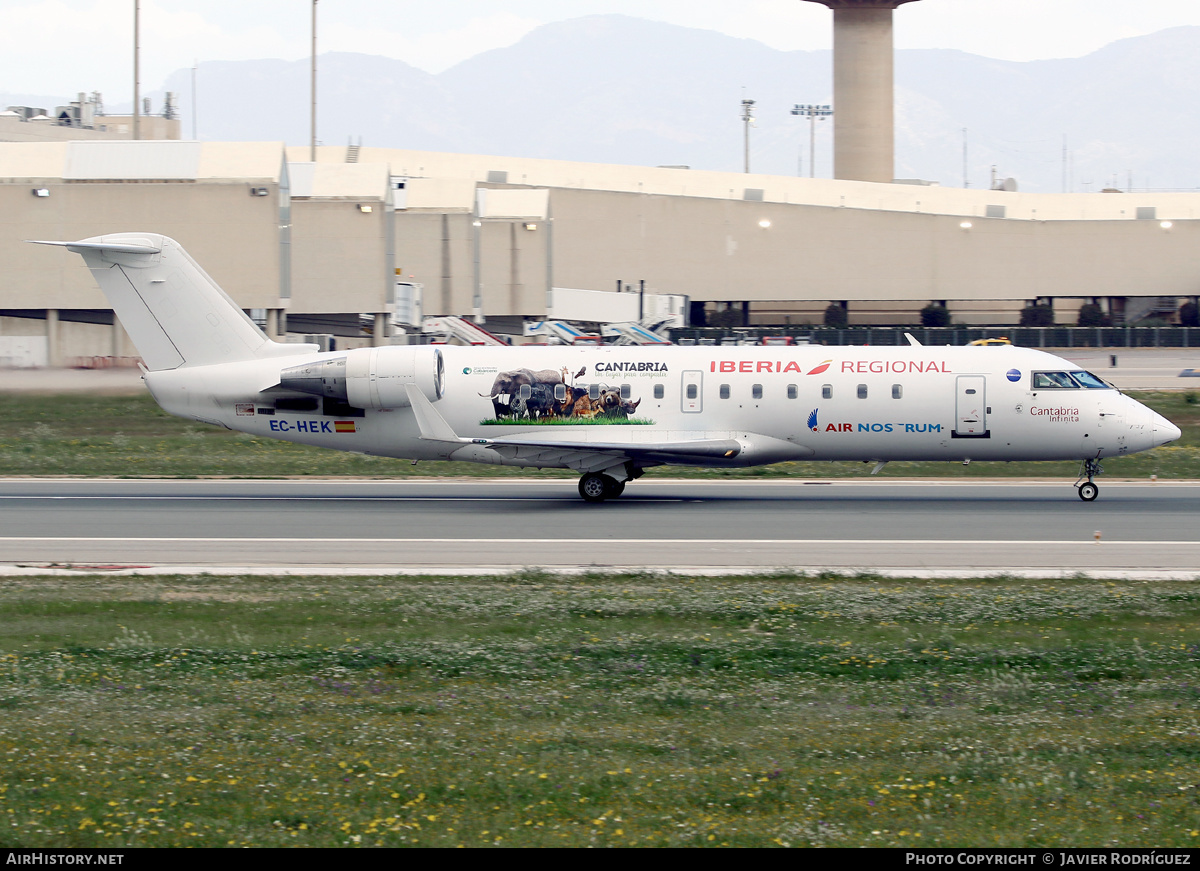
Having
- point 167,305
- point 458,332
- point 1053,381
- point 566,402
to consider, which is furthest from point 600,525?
point 458,332

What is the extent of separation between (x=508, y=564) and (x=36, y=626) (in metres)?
7.06

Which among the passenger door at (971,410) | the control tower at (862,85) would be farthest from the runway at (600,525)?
the control tower at (862,85)

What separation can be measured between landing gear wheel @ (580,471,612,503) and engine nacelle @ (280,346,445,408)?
3.72 metres

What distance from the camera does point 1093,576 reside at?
17766 mm

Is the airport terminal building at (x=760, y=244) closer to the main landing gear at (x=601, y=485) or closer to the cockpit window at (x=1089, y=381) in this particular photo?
the main landing gear at (x=601, y=485)

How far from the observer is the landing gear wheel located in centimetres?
2598

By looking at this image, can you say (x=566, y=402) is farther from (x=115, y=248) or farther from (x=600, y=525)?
(x=115, y=248)

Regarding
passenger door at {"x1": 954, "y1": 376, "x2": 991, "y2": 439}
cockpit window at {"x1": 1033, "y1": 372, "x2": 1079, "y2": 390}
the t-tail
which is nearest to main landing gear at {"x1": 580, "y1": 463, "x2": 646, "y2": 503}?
passenger door at {"x1": 954, "y1": 376, "x2": 991, "y2": 439}

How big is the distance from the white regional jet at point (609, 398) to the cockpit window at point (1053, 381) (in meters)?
0.03

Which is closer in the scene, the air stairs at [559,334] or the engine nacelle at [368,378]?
the engine nacelle at [368,378]

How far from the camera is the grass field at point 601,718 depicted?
8.14 metres
